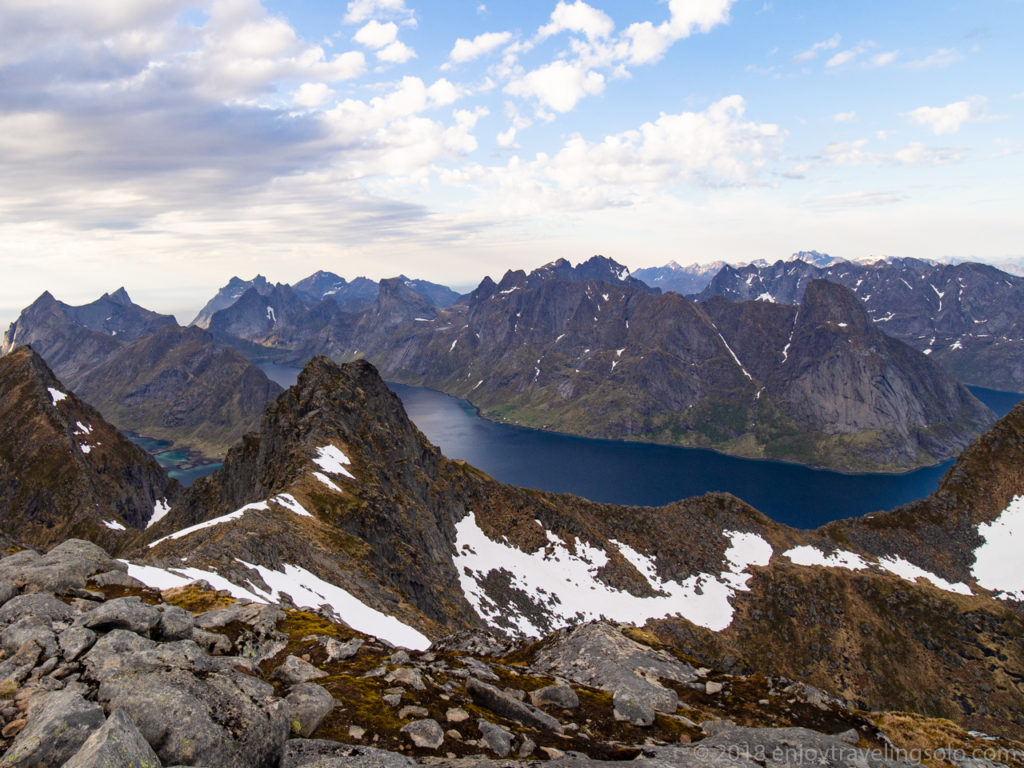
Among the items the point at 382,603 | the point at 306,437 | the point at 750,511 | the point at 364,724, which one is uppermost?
the point at 364,724

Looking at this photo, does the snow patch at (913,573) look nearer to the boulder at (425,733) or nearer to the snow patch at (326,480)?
the snow patch at (326,480)

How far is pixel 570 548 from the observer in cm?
10731

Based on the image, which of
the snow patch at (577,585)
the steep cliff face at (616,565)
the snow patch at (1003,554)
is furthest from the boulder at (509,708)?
the snow patch at (1003,554)

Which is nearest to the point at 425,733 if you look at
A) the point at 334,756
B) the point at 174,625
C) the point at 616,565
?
the point at 334,756

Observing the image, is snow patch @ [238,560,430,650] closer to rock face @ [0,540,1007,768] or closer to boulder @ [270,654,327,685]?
rock face @ [0,540,1007,768]

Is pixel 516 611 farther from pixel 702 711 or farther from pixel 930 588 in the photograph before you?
pixel 930 588

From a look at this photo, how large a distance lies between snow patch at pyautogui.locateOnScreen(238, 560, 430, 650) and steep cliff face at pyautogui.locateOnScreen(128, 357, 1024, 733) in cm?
1201

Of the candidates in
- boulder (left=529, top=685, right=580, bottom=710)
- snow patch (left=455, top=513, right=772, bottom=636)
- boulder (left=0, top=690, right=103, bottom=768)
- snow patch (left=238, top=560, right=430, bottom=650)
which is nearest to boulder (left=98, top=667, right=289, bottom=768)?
boulder (left=0, top=690, right=103, bottom=768)

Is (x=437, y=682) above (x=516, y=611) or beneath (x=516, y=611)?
above

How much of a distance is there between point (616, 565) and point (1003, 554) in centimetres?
9884

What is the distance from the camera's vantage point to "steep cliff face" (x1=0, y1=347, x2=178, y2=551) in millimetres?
129000

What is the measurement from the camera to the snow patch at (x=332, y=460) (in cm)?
7725

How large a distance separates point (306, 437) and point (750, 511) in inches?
4189

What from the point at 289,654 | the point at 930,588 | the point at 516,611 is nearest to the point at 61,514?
the point at 516,611
